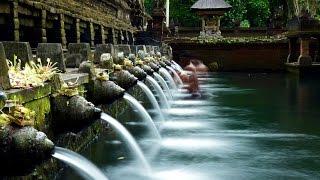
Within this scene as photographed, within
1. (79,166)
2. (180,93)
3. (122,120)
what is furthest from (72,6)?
(79,166)

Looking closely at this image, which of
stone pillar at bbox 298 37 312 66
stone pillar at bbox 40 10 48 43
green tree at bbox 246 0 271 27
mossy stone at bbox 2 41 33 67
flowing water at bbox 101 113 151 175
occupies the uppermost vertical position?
green tree at bbox 246 0 271 27

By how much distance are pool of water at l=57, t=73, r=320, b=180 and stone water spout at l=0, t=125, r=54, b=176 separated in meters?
2.40

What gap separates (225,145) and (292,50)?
23.5m

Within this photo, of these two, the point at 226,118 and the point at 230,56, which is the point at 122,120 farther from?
the point at 230,56

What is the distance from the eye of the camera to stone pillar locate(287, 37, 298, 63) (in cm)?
3112

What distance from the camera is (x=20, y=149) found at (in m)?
4.04

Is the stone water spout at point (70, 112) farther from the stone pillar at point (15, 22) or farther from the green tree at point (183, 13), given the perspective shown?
the green tree at point (183, 13)

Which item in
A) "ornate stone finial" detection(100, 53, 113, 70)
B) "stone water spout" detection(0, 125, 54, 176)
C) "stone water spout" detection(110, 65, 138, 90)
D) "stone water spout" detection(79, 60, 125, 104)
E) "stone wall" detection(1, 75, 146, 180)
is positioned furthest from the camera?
"stone water spout" detection(110, 65, 138, 90)

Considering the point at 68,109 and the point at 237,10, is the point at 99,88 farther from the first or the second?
the point at 237,10

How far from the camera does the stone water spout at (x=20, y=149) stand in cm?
399

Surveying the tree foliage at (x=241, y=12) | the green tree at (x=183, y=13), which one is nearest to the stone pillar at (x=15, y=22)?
the tree foliage at (x=241, y=12)

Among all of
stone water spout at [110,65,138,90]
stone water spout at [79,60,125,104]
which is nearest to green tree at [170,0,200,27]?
stone water spout at [110,65,138,90]

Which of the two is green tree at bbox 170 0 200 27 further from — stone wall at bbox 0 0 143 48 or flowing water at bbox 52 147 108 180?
flowing water at bbox 52 147 108 180

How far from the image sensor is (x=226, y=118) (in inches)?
493
